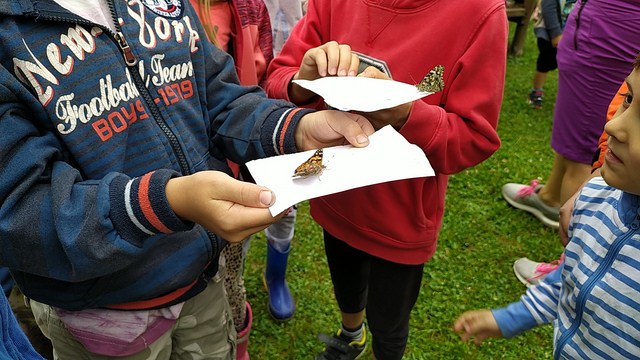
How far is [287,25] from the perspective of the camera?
239cm

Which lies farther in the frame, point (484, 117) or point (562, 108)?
point (562, 108)

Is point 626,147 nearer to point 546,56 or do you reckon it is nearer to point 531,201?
point 531,201

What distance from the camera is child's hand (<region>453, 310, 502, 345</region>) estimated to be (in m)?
1.40

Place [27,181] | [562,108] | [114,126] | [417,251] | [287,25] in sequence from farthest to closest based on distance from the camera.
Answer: [562,108] < [287,25] < [417,251] < [114,126] < [27,181]

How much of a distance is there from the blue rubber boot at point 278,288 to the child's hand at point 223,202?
4.88 ft

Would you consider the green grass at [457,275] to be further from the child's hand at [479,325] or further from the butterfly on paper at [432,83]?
the butterfly on paper at [432,83]

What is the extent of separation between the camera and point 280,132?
1.19 meters

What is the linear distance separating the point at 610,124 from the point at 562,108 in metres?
1.92

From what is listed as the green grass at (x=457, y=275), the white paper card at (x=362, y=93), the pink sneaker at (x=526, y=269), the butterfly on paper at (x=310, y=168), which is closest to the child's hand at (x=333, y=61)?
the white paper card at (x=362, y=93)

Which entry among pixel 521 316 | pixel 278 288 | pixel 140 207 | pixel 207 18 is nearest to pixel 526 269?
pixel 278 288

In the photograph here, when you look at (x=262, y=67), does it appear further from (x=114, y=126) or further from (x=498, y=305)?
(x=498, y=305)

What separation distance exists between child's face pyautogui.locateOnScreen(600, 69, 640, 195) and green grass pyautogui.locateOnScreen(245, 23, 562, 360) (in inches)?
59.3

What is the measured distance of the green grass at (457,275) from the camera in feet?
7.77

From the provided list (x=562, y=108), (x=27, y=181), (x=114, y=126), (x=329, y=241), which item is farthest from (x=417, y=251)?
(x=562, y=108)
